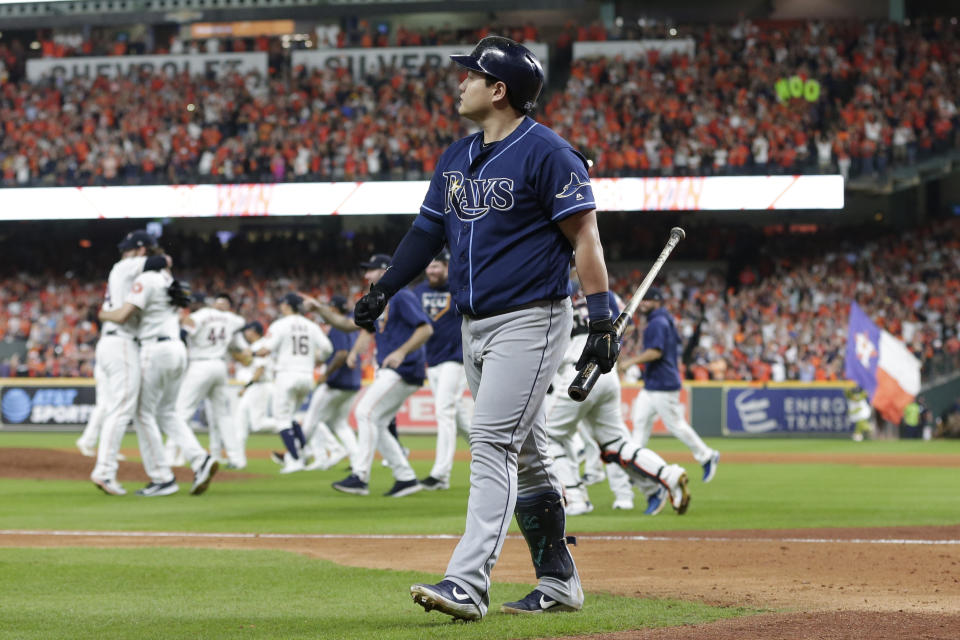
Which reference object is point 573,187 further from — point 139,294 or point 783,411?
point 783,411

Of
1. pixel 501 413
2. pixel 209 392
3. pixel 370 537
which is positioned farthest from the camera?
pixel 209 392

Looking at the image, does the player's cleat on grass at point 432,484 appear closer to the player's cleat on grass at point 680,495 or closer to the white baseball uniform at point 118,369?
the white baseball uniform at point 118,369

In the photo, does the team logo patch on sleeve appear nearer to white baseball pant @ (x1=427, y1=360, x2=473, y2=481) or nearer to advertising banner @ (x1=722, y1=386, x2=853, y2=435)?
white baseball pant @ (x1=427, y1=360, x2=473, y2=481)

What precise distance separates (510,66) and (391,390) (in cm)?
750

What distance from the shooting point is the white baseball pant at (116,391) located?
468 inches

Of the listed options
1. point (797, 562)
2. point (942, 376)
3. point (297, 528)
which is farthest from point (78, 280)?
point (797, 562)

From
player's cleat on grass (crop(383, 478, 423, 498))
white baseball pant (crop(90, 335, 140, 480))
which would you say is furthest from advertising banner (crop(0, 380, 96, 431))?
player's cleat on grass (crop(383, 478, 423, 498))

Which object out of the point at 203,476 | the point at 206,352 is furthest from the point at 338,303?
the point at 203,476

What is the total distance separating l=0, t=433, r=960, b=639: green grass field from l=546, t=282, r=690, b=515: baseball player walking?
27cm

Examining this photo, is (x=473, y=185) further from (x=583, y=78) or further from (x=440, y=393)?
(x=583, y=78)

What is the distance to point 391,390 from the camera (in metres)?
12.5

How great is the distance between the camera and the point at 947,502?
1237 centimetres

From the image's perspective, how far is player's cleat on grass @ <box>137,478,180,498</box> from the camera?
1237 cm

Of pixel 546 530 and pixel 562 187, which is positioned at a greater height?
pixel 562 187
